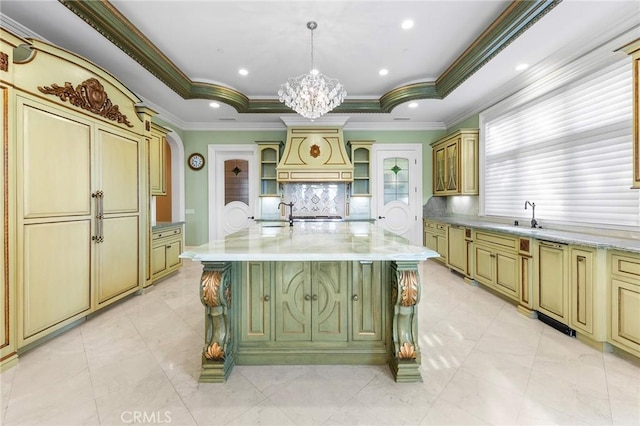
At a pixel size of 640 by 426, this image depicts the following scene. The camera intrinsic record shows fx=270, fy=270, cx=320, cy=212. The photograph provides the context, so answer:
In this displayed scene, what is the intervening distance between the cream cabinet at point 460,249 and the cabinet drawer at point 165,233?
4.55 meters

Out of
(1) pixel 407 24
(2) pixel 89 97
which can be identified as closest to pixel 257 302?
(2) pixel 89 97

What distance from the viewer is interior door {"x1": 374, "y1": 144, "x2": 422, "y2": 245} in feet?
18.8

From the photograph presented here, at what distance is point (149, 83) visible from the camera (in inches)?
147

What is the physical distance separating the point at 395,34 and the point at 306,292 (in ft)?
9.29

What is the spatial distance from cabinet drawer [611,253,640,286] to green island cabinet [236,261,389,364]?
1808 millimetres

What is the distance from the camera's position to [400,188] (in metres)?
5.80

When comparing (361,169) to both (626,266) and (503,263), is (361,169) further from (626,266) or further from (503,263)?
(626,266)

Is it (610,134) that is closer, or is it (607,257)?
(607,257)

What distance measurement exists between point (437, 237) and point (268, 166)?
365 cm

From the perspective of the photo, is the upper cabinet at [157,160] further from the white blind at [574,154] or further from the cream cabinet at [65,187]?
the white blind at [574,154]

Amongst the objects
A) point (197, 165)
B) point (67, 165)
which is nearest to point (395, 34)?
point (67, 165)

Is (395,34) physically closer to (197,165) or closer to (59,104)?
(59,104)

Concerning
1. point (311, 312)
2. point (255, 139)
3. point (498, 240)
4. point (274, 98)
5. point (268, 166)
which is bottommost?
point (311, 312)

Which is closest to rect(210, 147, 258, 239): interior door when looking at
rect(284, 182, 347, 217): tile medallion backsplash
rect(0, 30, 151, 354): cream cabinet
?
rect(284, 182, 347, 217): tile medallion backsplash
